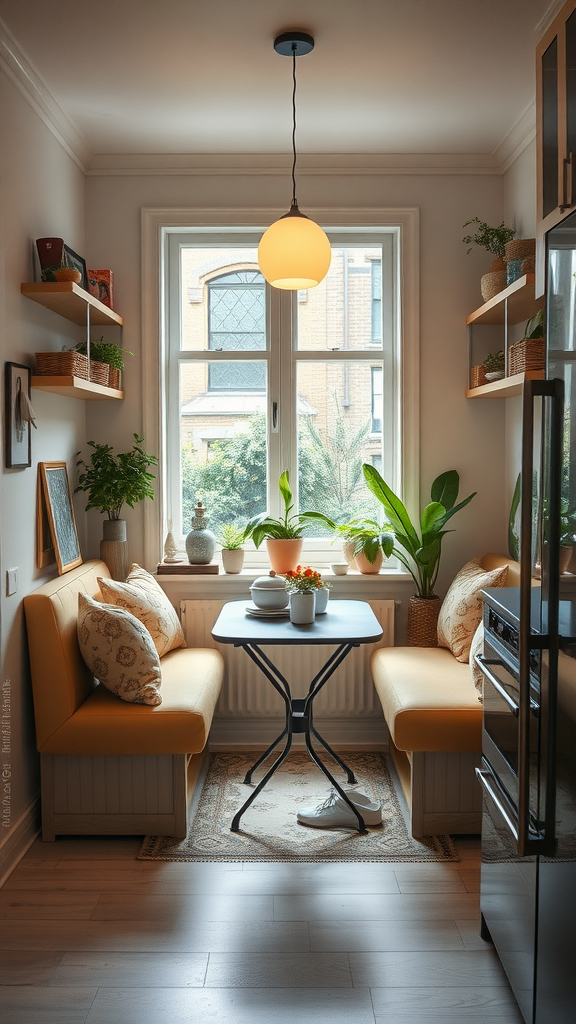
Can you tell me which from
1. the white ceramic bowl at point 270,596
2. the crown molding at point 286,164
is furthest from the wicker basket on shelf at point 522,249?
the white ceramic bowl at point 270,596

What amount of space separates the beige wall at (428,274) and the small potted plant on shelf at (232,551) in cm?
45

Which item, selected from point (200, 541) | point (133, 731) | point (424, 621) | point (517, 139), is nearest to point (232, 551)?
point (200, 541)

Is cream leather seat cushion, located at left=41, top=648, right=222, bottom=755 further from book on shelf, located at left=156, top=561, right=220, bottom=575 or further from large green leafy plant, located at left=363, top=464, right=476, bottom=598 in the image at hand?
large green leafy plant, located at left=363, top=464, right=476, bottom=598

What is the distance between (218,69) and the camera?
10.2 feet

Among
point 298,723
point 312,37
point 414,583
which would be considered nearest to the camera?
point 312,37

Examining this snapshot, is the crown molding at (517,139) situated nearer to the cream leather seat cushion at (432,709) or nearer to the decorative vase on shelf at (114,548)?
the cream leather seat cushion at (432,709)

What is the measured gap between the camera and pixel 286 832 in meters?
3.11

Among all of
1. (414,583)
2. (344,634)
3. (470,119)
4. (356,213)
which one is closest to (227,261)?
(356,213)

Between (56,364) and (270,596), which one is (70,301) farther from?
(270,596)

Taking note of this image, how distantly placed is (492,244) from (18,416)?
7.70ft

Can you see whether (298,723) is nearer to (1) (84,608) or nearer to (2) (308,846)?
(2) (308,846)

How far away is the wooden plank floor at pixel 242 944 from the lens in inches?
83.4

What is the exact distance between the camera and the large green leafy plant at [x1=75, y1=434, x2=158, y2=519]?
12.3 ft

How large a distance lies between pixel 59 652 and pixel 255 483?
4.99 feet
